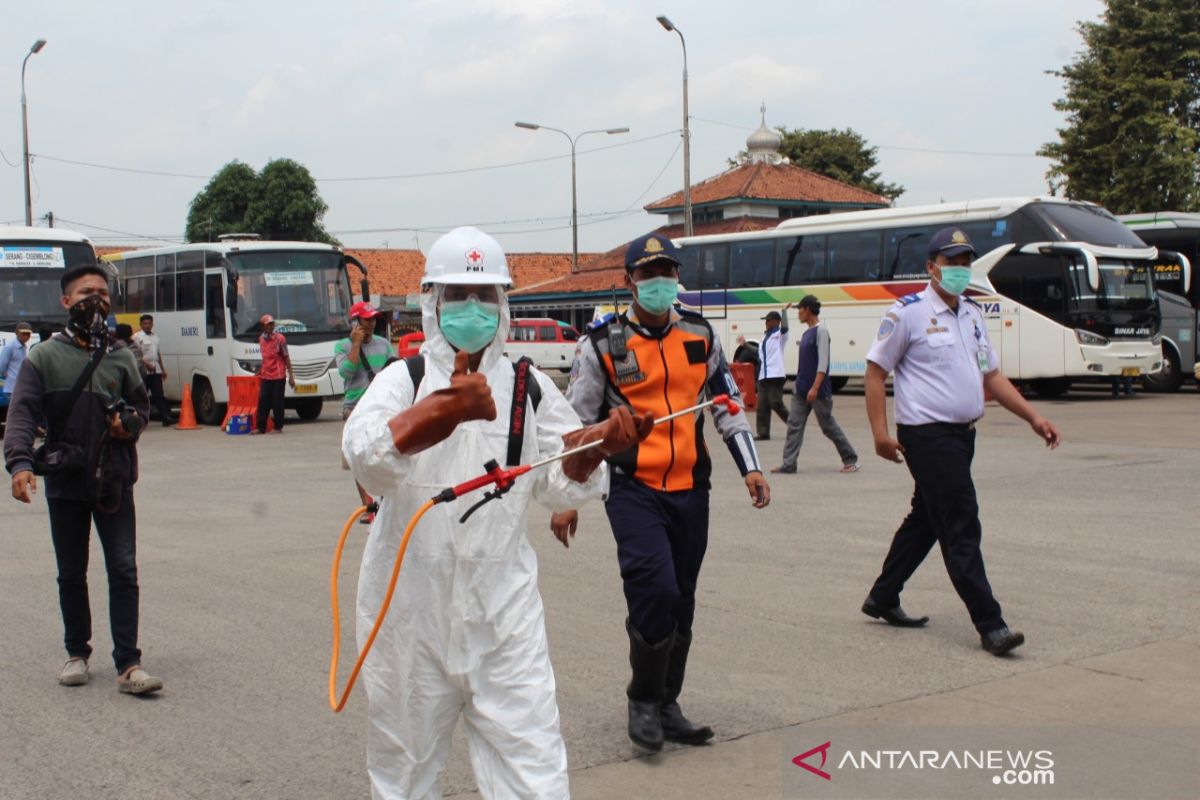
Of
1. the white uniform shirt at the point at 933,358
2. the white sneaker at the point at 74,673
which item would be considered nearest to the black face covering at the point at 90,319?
the white sneaker at the point at 74,673

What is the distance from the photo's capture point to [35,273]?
928 inches

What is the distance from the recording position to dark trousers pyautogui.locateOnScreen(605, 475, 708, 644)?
5062 millimetres

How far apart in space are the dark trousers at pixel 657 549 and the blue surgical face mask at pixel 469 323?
1667 mm

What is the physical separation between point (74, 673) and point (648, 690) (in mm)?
2741

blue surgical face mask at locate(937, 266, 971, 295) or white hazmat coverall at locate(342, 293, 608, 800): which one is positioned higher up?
blue surgical face mask at locate(937, 266, 971, 295)

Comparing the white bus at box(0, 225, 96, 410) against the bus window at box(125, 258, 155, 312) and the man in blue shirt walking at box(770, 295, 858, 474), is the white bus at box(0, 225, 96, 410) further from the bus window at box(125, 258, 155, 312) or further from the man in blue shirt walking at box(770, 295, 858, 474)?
the man in blue shirt walking at box(770, 295, 858, 474)

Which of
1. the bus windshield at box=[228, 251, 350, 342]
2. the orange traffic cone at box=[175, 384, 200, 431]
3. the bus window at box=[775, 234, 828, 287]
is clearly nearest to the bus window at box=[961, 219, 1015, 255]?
the bus window at box=[775, 234, 828, 287]

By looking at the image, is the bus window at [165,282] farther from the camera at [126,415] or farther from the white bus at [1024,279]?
the camera at [126,415]

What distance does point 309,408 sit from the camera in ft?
84.4

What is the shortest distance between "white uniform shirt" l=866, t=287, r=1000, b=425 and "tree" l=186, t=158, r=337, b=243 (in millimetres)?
57033

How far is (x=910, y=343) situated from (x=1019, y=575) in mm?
2426

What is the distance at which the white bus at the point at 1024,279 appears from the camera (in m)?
26.0

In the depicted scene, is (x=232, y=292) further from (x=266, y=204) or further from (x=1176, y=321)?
(x=266, y=204)

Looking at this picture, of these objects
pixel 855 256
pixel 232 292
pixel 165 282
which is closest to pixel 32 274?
pixel 232 292
